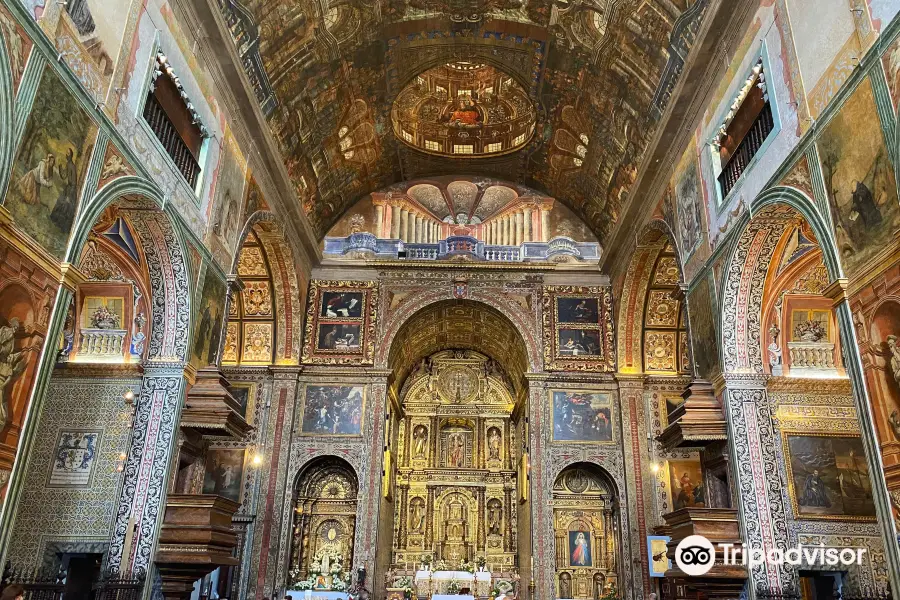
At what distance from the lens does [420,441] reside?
2819 centimetres

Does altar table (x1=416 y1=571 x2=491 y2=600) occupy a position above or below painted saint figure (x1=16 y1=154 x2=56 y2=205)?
below

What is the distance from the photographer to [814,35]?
9.74 m

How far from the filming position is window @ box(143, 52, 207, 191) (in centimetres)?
1169

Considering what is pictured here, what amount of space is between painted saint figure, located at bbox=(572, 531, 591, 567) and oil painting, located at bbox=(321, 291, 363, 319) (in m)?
10.1

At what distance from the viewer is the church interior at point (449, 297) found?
8.80 m

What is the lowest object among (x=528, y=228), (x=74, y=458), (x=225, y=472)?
(x=74, y=458)

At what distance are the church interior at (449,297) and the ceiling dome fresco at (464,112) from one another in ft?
0.38

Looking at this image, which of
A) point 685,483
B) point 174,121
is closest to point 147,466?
point 174,121

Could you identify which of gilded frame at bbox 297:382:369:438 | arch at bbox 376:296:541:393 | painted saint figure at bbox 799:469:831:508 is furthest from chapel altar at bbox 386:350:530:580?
painted saint figure at bbox 799:469:831:508

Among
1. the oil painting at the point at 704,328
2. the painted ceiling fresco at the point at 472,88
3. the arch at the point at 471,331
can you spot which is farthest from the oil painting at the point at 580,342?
the oil painting at the point at 704,328

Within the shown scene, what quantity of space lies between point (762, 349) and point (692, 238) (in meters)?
3.10

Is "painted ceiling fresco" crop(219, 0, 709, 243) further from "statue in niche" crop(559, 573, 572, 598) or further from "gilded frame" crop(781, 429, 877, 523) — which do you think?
"statue in niche" crop(559, 573, 572, 598)

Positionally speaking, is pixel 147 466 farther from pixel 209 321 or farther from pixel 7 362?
pixel 7 362

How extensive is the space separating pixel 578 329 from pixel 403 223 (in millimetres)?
7251
